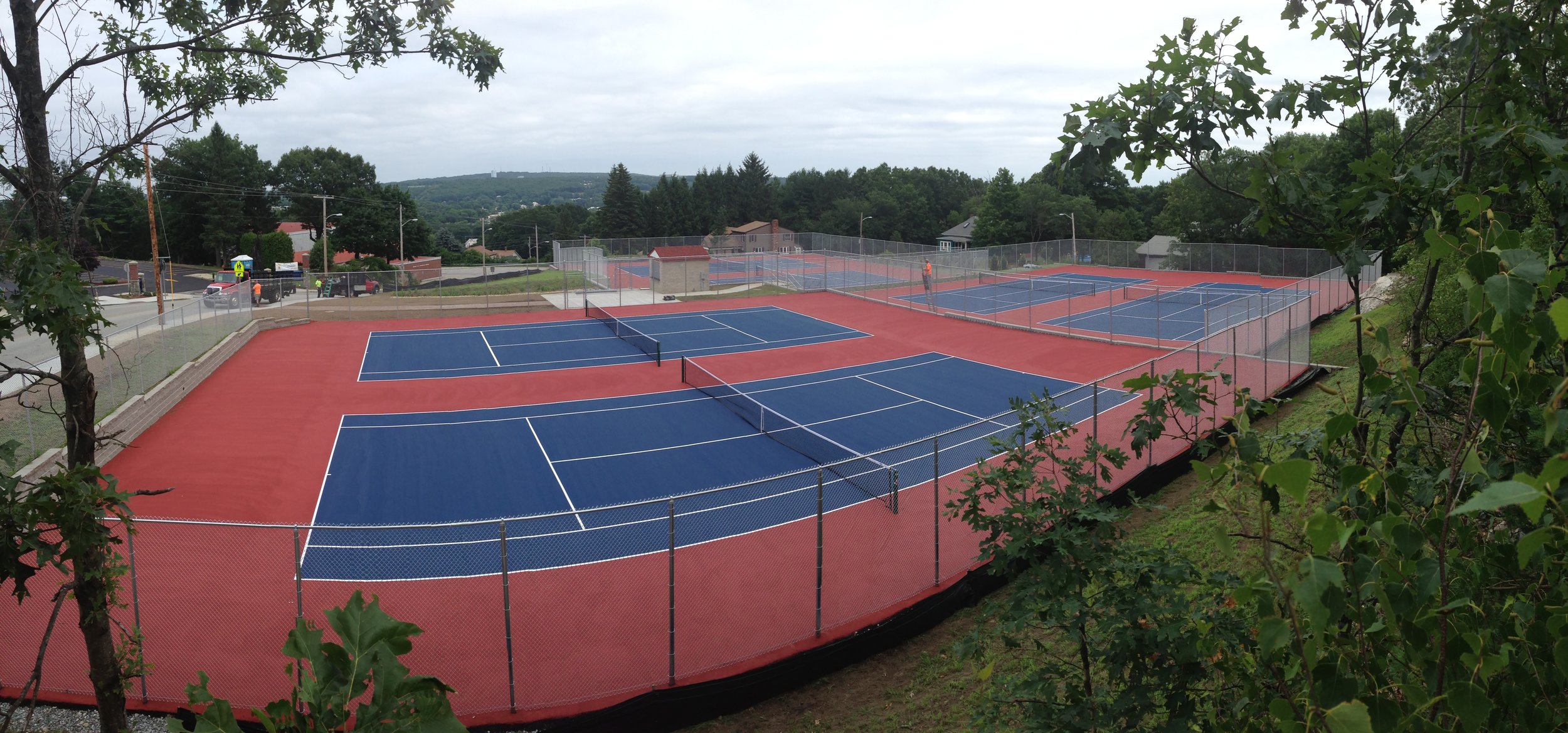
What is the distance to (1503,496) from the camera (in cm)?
154

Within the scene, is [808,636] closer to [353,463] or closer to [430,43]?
[430,43]

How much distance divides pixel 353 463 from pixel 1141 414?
2073 centimetres

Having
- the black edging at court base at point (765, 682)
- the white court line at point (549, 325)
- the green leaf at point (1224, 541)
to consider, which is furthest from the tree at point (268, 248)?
the green leaf at point (1224, 541)

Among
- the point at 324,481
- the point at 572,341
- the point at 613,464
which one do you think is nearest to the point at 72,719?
the point at 324,481

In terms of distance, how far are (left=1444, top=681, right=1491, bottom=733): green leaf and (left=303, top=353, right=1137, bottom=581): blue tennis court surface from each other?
9.83m

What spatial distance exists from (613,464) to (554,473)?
144 cm

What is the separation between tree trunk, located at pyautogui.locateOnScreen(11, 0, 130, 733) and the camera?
6.20m

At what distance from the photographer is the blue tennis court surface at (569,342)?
33.7 meters

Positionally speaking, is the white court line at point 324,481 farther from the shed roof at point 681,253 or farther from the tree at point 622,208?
the tree at point 622,208

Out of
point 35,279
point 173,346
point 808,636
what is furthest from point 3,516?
point 173,346

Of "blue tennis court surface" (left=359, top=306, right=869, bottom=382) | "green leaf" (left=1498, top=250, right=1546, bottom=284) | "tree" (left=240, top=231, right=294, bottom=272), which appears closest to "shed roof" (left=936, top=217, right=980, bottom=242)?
"blue tennis court surface" (left=359, top=306, right=869, bottom=382)

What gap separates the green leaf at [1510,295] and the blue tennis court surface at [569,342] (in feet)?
108

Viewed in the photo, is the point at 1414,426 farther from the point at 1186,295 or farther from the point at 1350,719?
the point at 1186,295

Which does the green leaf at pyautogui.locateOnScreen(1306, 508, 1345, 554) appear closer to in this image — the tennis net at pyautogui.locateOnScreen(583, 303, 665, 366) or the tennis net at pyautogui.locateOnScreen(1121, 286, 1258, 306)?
the tennis net at pyautogui.locateOnScreen(583, 303, 665, 366)
